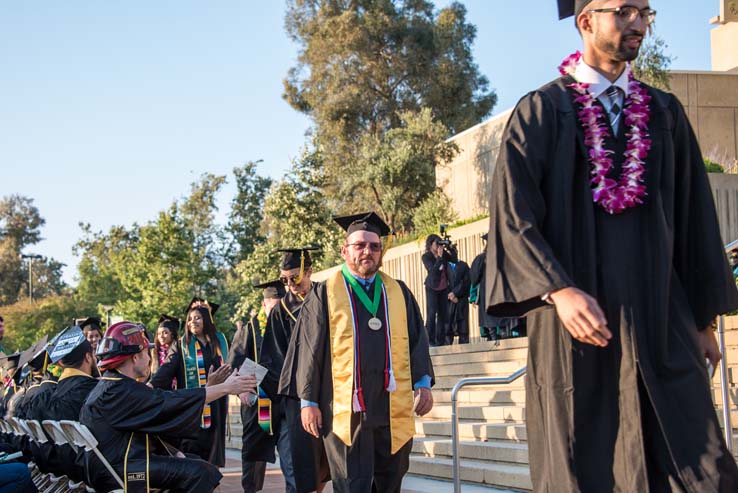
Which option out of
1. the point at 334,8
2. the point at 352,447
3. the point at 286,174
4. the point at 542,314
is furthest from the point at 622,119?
the point at 334,8

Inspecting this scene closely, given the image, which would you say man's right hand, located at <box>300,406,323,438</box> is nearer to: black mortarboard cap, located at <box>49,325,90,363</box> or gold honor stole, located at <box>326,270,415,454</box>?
gold honor stole, located at <box>326,270,415,454</box>

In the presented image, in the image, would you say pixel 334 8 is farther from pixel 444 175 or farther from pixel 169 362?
pixel 169 362

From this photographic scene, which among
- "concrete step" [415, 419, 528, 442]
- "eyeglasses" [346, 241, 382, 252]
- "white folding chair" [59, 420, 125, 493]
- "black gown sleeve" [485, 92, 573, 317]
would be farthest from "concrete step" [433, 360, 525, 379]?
"black gown sleeve" [485, 92, 573, 317]

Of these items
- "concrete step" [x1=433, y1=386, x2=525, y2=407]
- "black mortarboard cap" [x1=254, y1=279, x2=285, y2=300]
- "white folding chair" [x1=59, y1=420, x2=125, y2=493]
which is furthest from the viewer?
"concrete step" [x1=433, y1=386, x2=525, y2=407]

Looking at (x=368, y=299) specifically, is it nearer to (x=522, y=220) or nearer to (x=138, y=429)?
(x=138, y=429)

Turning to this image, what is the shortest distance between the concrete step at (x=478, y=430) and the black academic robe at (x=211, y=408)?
253cm

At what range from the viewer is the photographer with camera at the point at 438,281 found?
54.6ft

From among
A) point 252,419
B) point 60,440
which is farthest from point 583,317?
point 252,419

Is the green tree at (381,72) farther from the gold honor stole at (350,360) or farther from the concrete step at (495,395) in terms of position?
the gold honor stole at (350,360)

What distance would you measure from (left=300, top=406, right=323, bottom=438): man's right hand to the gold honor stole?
5.2 inches

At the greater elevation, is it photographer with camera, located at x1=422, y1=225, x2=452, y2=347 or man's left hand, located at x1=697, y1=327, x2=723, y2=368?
photographer with camera, located at x1=422, y1=225, x2=452, y2=347

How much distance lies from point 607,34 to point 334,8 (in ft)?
119

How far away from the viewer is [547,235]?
326 centimetres

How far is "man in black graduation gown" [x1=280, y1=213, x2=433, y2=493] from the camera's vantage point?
6086 mm
